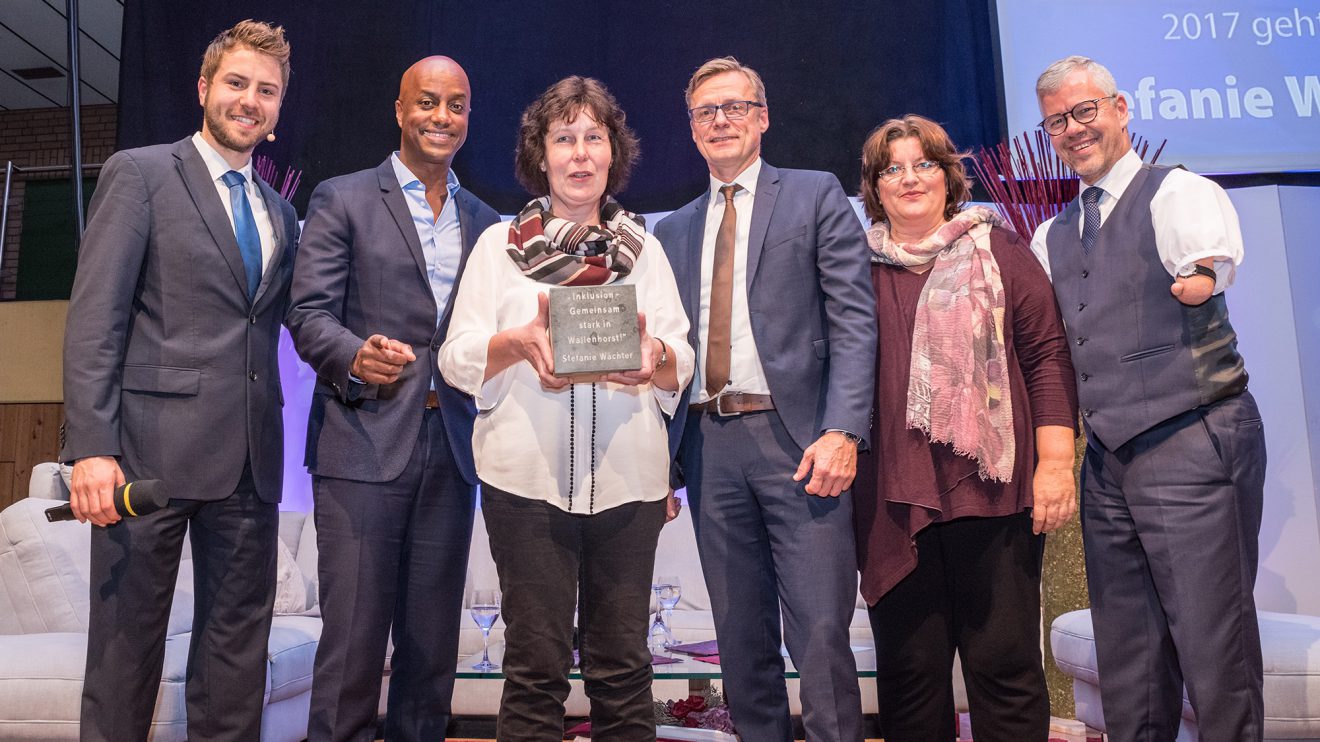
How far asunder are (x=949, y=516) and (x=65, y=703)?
2.39 meters

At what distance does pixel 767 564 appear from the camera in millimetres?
2074

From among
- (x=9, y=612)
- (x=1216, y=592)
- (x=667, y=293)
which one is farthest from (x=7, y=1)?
(x=1216, y=592)

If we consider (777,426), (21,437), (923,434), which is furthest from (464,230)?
(21,437)

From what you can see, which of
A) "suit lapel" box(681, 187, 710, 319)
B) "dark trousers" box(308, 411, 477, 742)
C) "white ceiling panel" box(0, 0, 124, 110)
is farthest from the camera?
"white ceiling panel" box(0, 0, 124, 110)

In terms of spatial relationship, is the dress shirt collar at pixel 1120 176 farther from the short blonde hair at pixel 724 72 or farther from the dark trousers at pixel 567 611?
the dark trousers at pixel 567 611

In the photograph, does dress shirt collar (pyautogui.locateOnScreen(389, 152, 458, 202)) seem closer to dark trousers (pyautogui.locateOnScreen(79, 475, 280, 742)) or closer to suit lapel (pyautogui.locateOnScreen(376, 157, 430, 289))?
suit lapel (pyautogui.locateOnScreen(376, 157, 430, 289))

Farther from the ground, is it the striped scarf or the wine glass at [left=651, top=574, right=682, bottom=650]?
the striped scarf

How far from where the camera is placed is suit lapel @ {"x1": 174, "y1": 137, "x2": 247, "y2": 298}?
2145mm

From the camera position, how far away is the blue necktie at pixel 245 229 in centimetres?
219

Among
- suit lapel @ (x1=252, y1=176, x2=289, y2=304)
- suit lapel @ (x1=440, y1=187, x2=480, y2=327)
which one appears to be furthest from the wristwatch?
suit lapel @ (x1=252, y1=176, x2=289, y2=304)

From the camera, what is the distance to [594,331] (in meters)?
1.69

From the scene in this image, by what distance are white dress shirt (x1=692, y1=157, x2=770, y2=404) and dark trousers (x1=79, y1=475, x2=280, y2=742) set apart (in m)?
1.03

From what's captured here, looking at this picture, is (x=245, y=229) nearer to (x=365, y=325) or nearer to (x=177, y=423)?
(x=365, y=325)

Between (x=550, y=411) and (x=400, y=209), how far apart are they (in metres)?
0.75
